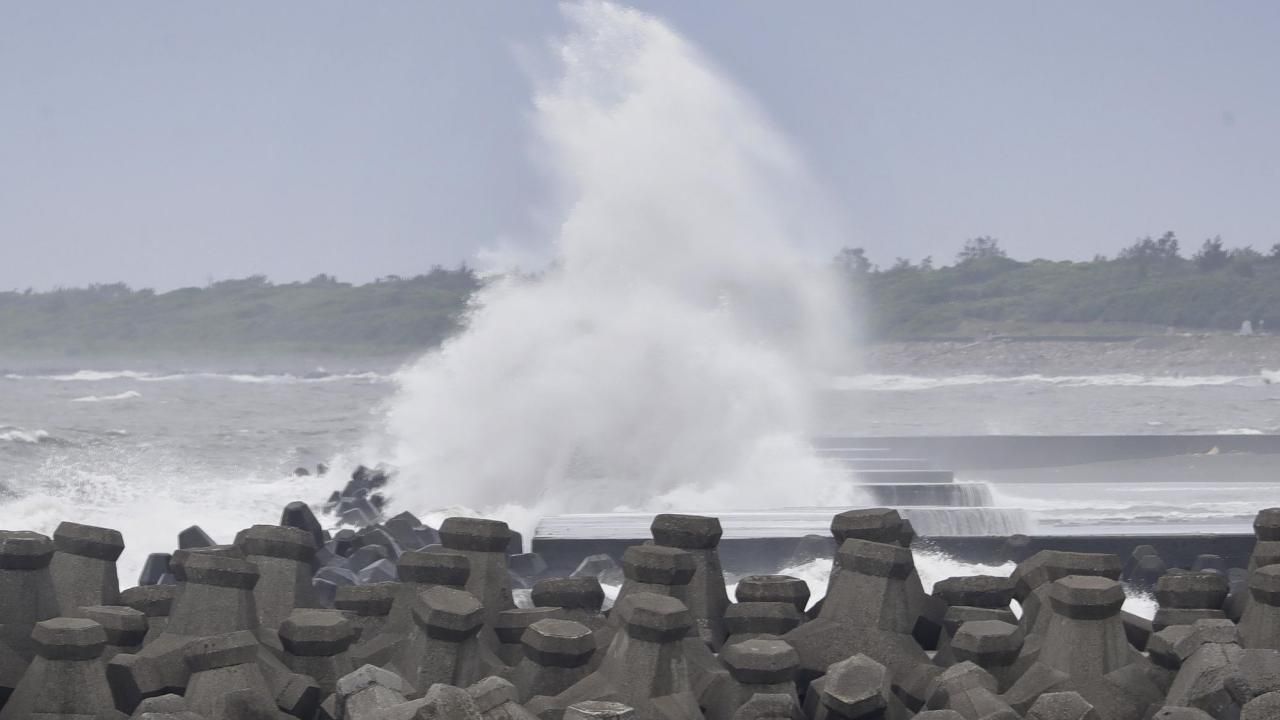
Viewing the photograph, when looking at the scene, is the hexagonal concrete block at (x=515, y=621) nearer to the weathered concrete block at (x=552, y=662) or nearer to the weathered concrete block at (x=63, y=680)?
the weathered concrete block at (x=552, y=662)

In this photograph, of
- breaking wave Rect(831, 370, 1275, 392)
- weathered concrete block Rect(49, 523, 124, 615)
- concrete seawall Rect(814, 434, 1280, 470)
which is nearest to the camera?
weathered concrete block Rect(49, 523, 124, 615)

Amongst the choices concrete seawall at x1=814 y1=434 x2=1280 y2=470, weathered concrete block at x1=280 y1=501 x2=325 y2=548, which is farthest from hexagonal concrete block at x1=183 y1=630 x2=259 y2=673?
concrete seawall at x1=814 y1=434 x2=1280 y2=470

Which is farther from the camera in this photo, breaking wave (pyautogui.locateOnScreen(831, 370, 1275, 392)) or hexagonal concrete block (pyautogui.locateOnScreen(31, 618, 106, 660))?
breaking wave (pyautogui.locateOnScreen(831, 370, 1275, 392))

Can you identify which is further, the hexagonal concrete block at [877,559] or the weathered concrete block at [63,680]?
the hexagonal concrete block at [877,559]

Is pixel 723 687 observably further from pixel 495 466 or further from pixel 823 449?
pixel 823 449

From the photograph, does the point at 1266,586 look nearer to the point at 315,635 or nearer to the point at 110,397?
the point at 315,635

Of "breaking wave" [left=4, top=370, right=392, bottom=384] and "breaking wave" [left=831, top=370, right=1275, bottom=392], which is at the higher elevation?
"breaking wave" [left=831, top=370, right=1275, bottom=392]

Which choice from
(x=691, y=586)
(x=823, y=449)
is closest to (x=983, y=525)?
(x=691, y=586)

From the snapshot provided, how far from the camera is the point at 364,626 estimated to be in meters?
4.42

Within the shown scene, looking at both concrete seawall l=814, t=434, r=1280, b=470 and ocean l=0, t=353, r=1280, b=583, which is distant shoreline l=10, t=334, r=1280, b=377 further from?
concrete seawall l=814, t=434, r=1280, b=470

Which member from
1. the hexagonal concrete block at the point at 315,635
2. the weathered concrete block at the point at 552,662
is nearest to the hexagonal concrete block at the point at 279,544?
the hexagonal concrete block at the point at 315,635

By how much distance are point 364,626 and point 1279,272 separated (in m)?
75.0

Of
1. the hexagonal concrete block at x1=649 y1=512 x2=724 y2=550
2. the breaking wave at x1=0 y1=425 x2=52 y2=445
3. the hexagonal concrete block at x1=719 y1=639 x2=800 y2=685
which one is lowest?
the hexagonal concrete block at x1=719 y1=639 x2=800 y2=685

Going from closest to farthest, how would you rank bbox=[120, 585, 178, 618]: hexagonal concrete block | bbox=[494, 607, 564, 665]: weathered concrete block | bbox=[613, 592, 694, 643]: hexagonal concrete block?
bbox=[613, 592, 694, 643]: hexagonal concrete block → bbox=[494, 607, 564, 665]: weathered concrete block → bbox=[120, 585, 178, 618]: hexagonal concrete block
